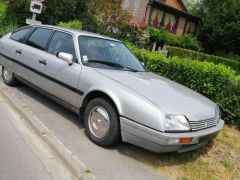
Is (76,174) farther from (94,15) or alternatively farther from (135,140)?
(94,15)

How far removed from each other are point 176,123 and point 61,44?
9.06 feet

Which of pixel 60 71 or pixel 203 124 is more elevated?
pixel 60 71

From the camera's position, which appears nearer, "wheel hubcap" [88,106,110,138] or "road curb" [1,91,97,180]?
"road curb" [1,91,97,180]

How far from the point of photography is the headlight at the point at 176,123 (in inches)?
177

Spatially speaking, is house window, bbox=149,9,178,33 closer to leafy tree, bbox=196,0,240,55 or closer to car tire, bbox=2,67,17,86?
leafy tree, bbox=196,0,240,55

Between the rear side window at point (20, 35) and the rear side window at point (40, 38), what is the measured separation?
0.32 m

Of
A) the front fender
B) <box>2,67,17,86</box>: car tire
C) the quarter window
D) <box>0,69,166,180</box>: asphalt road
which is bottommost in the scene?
<box>0,69,166,180</box>: asphalt road

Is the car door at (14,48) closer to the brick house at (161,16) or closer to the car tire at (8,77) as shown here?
the car tire at (8,77)

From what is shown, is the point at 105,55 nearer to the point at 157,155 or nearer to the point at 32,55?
the point at 32,55

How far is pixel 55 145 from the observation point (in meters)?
4.91

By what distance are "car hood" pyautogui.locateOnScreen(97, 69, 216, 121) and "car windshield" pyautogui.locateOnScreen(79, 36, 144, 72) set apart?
10.6 inches

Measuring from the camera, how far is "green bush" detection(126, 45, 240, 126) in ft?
Result: 23.5

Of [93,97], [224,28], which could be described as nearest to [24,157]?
[93,97]

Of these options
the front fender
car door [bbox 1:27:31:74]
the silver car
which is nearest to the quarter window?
the silver car
